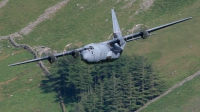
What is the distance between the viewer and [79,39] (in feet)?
550

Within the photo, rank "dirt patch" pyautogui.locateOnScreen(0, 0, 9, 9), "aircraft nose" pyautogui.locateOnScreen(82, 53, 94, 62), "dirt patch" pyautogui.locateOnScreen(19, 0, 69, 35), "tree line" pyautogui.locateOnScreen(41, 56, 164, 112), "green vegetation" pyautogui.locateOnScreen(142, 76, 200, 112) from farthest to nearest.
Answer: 1. "dirt patch" pyautogui.locateOnScreen(0, 0, 9, 9)
2. "dirt patch" pyautogui.locateOnScreen(19, 0, 69, 35)
3. "tree line" pyautogui.locateOnScreen(41, 56, 164, 112)
4. "green vegetation" pyautogui.locateOnScreen(142, 76, 200, 112)
5. "aircraft nose" pyautogui.locateOnScreen(82, 53, 94, 62)

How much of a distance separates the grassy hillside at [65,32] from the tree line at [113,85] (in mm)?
3166

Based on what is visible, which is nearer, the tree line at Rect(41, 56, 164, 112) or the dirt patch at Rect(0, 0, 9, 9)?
the tree line at Rect(41, 56, 164, 112)

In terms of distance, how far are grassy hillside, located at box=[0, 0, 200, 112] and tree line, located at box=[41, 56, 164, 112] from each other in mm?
3166

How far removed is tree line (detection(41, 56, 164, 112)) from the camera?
456ft

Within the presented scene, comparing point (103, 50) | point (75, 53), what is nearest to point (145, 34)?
point (103, 50)

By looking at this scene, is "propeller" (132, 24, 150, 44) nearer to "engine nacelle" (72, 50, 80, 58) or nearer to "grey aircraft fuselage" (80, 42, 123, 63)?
"grey aircraft fuselage" (80, 42, 123, 63)

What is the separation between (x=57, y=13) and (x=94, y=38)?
70.9ft

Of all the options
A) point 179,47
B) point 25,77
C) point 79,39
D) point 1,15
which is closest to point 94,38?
point 79,39

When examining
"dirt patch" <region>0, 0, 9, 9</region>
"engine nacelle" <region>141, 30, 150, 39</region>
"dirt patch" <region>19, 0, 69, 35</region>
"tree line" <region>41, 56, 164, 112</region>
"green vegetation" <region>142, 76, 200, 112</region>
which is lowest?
"engine nacelle" <region>141, 30, 150, 39</region>

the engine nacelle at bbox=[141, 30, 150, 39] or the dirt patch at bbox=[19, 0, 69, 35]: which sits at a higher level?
the dirt patch at bbox=[19, 0, 69, 35]

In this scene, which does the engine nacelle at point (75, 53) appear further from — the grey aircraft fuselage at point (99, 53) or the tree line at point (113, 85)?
the tree line at point (113, 85)

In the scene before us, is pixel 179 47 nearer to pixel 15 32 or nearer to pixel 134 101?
pixel 134 101

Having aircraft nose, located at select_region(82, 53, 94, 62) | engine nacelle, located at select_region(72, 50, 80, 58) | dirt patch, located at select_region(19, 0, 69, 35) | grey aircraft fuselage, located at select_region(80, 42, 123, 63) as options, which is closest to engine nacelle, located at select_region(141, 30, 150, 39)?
grey aircraft fuselage, located at select_region(80, 42, 123, 63)
